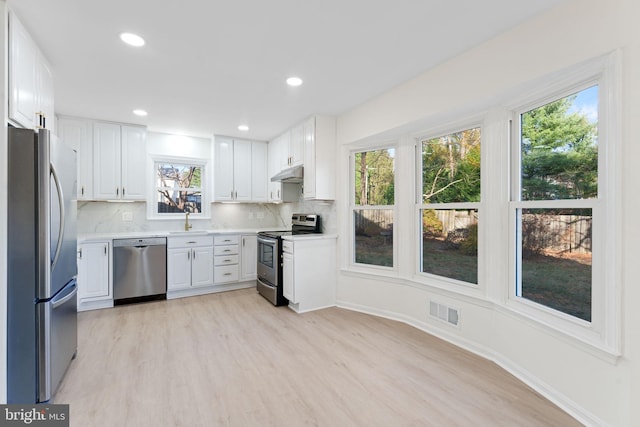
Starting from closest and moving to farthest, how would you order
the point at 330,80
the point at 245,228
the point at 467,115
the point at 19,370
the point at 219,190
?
the point at 19,370 < the point at 467,115 < the point at 330,80 < the point at 219,190 < the point at 245,228

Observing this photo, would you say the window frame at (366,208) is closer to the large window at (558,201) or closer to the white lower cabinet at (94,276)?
the large window at (558,201)

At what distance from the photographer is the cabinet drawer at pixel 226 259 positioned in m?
4.43

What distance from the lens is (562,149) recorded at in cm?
195

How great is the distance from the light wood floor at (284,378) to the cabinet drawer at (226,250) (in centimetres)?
132

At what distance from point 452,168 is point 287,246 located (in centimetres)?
210

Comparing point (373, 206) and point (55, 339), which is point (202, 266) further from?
point (373, 206)

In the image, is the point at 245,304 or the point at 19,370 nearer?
the point at 19,370

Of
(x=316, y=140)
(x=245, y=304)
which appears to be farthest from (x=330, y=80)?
(x=245, y=304)

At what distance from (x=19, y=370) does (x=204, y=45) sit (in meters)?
2.44

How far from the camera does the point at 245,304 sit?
389 cm

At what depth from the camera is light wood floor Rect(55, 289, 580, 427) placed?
1747 millimetres

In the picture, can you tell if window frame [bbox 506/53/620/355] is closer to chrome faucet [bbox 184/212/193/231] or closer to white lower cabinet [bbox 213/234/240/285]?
white lower cabinet [bbox 213/234/240/285]

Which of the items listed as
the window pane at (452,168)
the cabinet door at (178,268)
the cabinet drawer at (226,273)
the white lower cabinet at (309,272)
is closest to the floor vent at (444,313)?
the window pane at (452,168)

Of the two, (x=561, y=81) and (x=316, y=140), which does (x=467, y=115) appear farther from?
(x=316, y=140)
